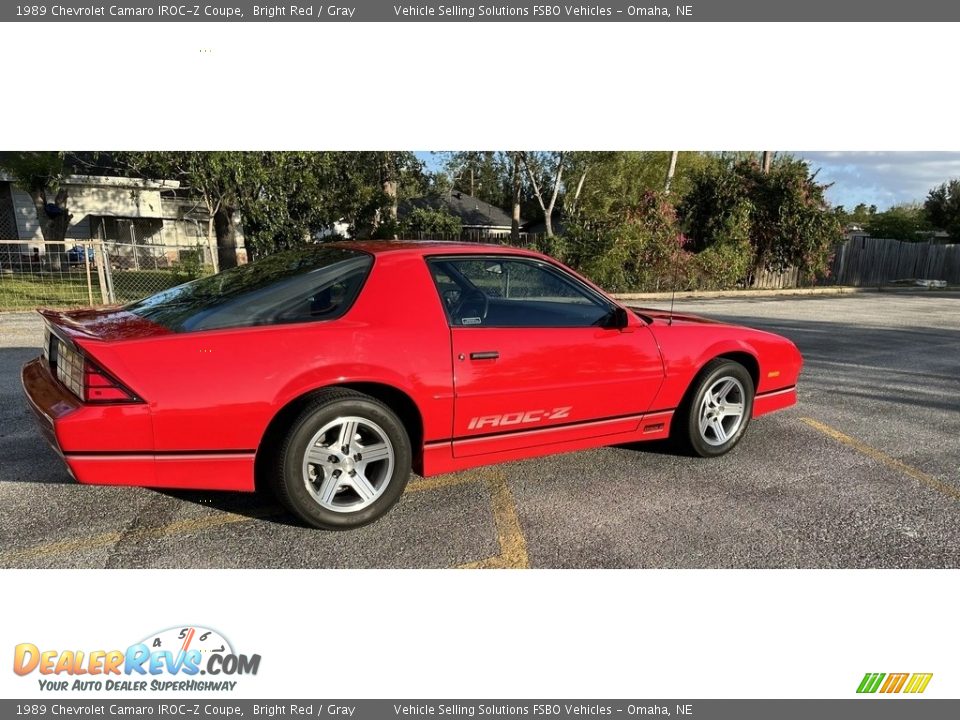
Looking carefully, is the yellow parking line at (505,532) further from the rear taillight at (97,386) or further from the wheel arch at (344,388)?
the rear taillight at (97,386)

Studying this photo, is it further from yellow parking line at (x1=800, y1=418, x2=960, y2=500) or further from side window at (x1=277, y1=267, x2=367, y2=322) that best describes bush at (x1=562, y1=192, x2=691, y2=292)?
side window at (x1=277, y1=267, x2=367, y2=322)

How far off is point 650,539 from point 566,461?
1.10m

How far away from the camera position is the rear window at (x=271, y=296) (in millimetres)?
3105

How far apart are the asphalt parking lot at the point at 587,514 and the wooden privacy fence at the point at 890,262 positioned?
23.2m

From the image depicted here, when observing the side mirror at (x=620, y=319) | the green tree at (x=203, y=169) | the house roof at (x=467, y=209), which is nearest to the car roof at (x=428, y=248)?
the side mirror at (x=620, y=319)

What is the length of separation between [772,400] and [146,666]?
4.17m

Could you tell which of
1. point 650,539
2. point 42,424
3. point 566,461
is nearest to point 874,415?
point 566,461

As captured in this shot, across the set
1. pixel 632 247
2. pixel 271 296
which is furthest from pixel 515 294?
pixel 632 247

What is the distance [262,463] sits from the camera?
308 centimetres

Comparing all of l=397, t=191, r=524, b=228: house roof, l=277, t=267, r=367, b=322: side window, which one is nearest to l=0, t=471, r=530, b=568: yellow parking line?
l=277, t=267, r=367, b=322: side window

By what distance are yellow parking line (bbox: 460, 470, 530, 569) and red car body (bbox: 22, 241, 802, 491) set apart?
0.79ft

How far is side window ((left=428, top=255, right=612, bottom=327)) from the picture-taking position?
3605 millimetres

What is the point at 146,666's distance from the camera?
7.88ft

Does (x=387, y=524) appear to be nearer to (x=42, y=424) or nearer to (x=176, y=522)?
(x=176, y=522)
